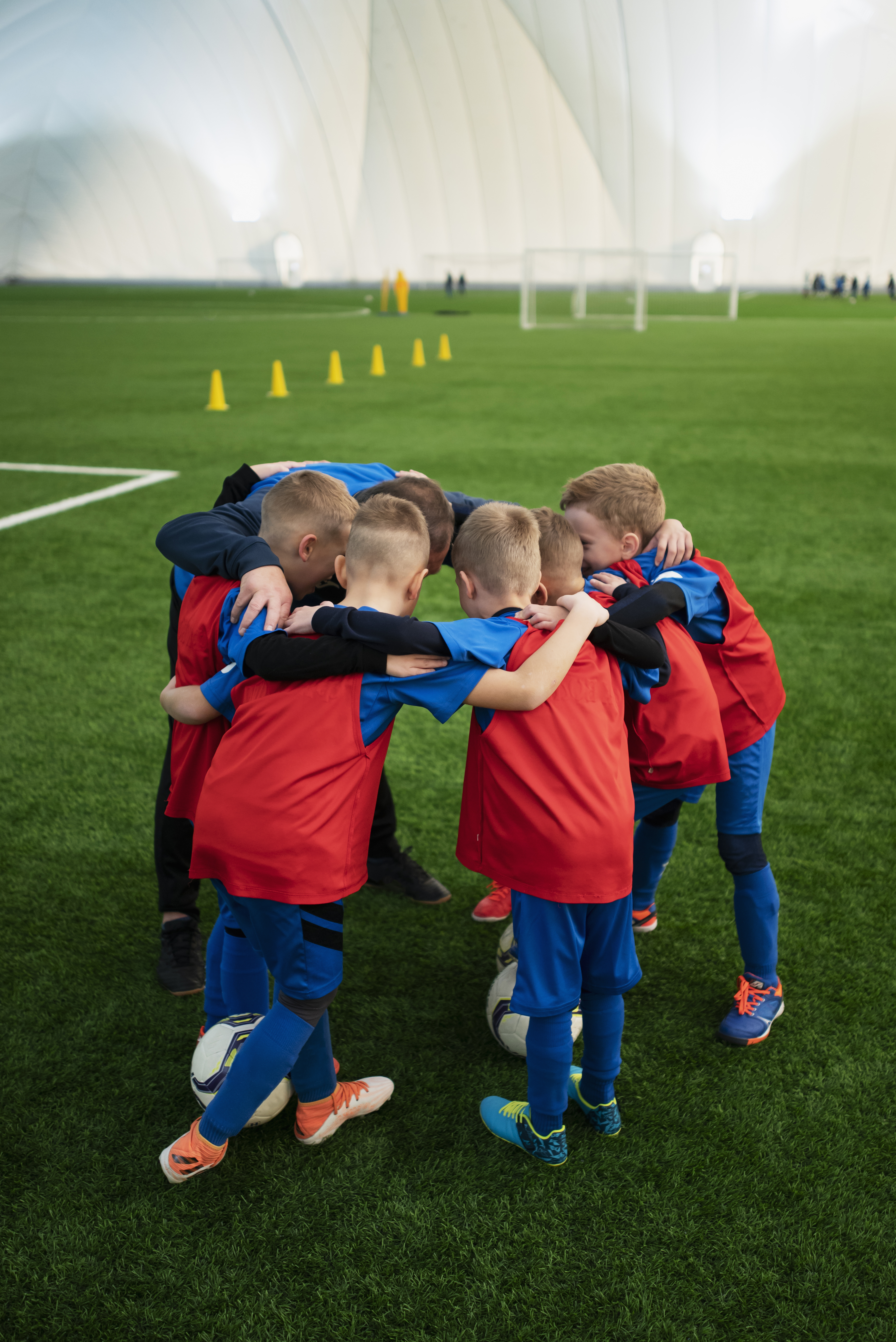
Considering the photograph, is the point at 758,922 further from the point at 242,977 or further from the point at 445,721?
the point at 242,977

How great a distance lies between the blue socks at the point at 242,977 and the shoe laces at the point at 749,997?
1196 millimetres

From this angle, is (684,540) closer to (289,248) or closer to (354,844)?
(354,844)

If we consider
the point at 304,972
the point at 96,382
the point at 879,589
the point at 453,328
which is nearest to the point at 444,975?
the point at 304,972

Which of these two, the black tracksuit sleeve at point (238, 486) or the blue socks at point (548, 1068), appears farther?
the black tracksuit sleeve at point (238, 486)

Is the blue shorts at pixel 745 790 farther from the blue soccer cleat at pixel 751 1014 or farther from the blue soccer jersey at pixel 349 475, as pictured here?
the blue soccer jersey at pixel 349 475

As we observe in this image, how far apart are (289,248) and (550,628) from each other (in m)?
58.9

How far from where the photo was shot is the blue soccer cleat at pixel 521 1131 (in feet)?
7.09

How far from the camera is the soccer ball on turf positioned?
226 centimetres

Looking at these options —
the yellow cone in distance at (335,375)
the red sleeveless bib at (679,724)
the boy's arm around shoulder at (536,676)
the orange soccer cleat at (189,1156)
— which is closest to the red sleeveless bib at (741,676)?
the red sleeveless bib at (679,724)

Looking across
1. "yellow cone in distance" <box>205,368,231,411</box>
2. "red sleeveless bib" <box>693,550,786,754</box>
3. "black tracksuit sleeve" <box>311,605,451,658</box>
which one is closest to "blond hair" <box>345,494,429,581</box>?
"black tracksuit sleeve" <box>311,605,451,658</box>

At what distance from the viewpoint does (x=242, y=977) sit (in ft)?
7.57

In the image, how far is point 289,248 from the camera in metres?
55.5

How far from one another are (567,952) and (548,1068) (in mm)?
250

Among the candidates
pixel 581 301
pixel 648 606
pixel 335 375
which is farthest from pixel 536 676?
pixel 581 301
